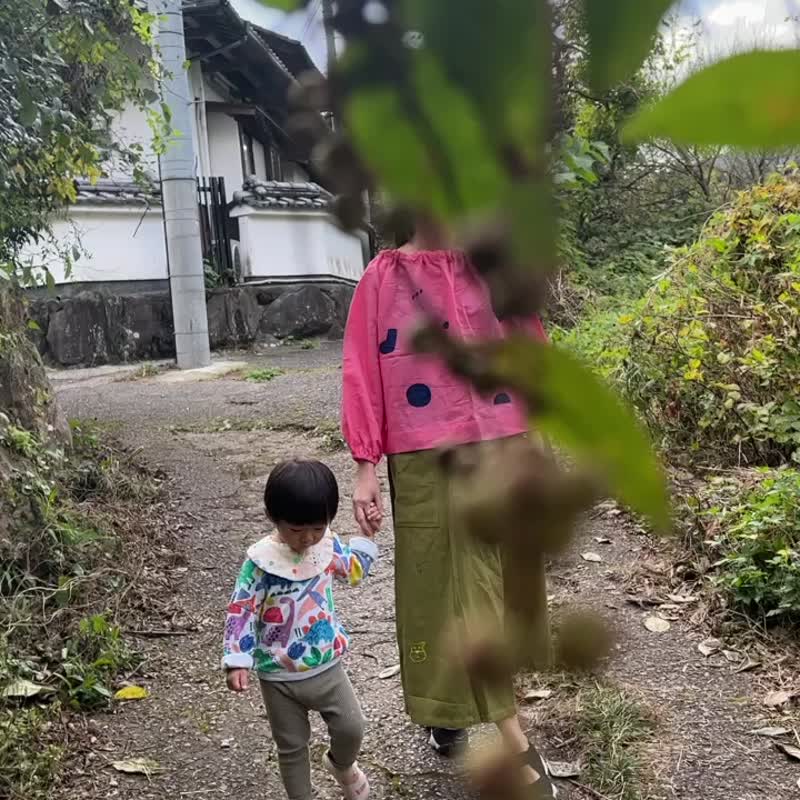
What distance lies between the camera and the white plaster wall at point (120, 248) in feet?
24.6

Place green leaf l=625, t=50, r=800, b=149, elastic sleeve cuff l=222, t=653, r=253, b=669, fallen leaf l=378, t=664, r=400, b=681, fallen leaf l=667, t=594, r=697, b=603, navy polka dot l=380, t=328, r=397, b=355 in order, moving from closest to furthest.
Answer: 1. green leaf l=625, t=50, r=800, b=149
2. navy polka dot l=380, t=328, r=397, b=355
3. elastic sleeve cuff l=222, t=653, r=253, b=669
4. fallen leaf l=378, t=664, r=400, b=681
5. fallen leaf l=667, t=594, r=697, b=603

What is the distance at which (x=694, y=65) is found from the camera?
8.8 inches

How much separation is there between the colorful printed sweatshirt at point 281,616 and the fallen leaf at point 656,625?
3.43ft

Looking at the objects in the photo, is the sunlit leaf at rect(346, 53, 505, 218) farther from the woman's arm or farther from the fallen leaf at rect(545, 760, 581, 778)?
the fallen leaf at rect(545, 760, 581, 778)

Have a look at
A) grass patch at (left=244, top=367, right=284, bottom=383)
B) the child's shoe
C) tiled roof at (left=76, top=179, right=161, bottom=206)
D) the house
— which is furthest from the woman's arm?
tiled roof at (left=76, top=179, right=161, bottom=206)

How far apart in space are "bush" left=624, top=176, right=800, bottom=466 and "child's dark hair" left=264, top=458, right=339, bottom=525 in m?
1.20

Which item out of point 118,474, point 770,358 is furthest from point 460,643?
point 118,474

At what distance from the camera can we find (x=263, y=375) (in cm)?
637

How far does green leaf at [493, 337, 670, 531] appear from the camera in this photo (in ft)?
0.69

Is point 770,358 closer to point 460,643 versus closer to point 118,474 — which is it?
point 118,474

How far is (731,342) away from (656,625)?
4.23 feet

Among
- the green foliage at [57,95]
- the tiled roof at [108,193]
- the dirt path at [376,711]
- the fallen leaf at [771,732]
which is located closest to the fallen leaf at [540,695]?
the dirt path at [376,711]

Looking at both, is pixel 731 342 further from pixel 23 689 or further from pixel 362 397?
pixel 23 689

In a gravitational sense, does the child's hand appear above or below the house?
below
